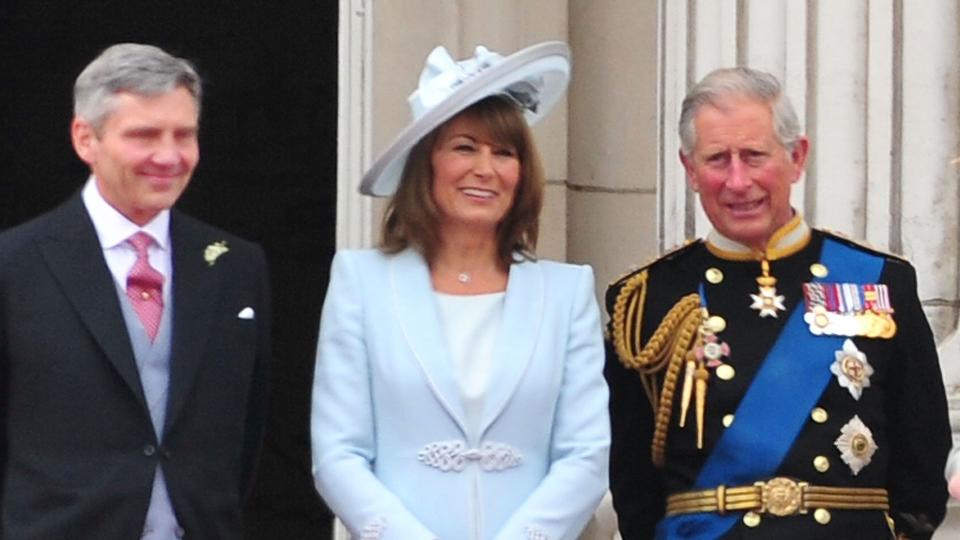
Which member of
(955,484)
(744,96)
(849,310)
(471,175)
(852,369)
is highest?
(744,96)

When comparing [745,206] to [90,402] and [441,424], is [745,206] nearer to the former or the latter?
[441,424]

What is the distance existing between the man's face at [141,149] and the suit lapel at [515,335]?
2.21 feet

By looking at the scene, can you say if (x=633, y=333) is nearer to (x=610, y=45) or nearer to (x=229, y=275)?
(x=229, y=275)

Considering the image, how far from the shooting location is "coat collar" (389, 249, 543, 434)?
4977 millimetres

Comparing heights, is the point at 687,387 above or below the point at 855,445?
above

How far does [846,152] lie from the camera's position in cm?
634

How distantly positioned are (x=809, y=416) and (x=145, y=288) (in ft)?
4.06

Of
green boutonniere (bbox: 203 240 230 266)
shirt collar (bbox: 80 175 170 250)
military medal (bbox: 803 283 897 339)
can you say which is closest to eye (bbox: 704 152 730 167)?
military medal (bbox: 803 283 897 339)

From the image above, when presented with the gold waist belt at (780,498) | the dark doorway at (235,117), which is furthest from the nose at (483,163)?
the dark doorway at (235,117)

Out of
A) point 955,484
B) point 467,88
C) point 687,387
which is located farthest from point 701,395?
point 955,484

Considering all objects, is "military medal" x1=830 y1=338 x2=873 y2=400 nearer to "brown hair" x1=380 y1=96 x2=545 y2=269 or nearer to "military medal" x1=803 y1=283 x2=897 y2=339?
"military medal" x1=803 y1=283 x2=897 y2=339

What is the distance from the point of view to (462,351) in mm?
5035

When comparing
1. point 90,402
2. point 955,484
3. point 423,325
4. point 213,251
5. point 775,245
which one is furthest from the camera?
point 775,245

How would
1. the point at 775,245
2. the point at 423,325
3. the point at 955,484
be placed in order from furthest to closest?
the point at 775,245, the point at 423,325, the point at 955,484
